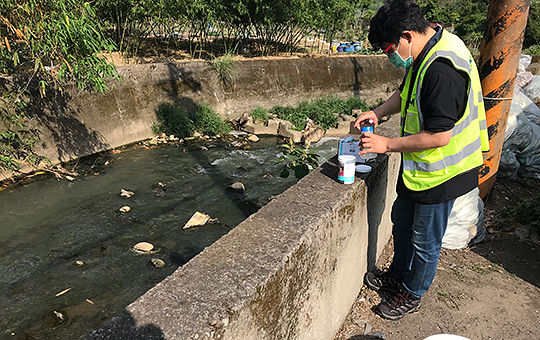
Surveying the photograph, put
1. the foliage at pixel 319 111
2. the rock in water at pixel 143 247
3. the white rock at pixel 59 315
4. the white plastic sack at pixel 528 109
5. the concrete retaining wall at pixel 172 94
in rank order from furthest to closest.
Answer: the foliage at pixel 319 111 < the concrete retaining wall at pixel 172 94 < the white plastic sack at pixel 528 109 < the rock in water at pixel 143 247 < the white rock at pixel 59 315

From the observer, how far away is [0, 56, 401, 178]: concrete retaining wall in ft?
22.8

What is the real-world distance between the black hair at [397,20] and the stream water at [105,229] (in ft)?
11.7

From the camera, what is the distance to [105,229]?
502 centimetres

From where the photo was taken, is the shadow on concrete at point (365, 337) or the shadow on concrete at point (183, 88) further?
the shadow on concrete at point (183, 88)

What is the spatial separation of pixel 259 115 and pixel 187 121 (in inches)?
88.7

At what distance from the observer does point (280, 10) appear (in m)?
11.7

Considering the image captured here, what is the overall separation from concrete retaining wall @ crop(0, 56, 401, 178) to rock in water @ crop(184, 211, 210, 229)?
3.48 m

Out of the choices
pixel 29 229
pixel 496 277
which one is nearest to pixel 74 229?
pixel 29 229

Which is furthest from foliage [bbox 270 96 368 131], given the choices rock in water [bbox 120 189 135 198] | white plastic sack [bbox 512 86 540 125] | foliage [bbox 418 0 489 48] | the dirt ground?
foliage [bbox 418 0 489 48]

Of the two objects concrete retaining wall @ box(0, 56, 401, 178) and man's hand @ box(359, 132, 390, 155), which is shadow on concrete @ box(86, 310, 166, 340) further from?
concrete retaining wall @ box(0, 56, 401, 178)

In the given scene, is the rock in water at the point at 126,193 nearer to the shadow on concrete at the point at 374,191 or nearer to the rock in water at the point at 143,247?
the rock in water at the point at 143,247

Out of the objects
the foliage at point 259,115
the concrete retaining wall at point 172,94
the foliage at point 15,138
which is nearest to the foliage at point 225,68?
the concrete retaining wall at point 172,94

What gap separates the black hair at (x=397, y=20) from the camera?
5.90 ft

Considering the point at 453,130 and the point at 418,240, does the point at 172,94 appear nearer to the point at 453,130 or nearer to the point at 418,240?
the point at 418,240
